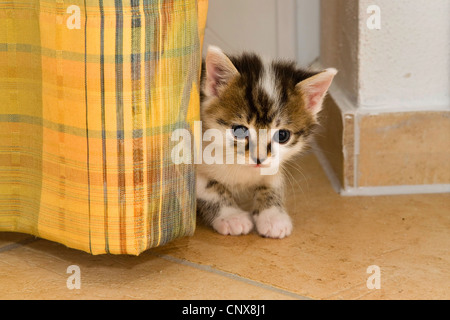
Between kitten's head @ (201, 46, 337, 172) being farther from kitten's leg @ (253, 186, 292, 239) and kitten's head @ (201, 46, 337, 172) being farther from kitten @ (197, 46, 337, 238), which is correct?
kitten's leg @ (253, 186, 292, 239)

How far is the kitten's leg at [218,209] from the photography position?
1911 millimetres

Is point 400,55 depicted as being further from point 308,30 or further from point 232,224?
point 232,224

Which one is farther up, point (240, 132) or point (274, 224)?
point (240, 132)

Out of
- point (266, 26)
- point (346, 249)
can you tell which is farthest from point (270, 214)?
point (266, 26)

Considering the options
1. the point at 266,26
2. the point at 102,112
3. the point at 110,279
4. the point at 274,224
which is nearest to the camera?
the point at 102,112

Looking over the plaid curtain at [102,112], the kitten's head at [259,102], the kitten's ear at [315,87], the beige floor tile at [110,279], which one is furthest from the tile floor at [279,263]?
the kitten's ear at [315,87]

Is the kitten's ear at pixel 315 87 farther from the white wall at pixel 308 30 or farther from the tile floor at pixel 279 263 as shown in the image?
the white wall at pixel 308 30

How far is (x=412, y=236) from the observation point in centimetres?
185

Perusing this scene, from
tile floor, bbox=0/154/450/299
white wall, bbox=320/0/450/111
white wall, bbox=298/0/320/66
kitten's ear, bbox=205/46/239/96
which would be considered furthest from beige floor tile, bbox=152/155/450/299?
white wall, bbox=298/0/320/66

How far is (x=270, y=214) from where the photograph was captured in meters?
1.92

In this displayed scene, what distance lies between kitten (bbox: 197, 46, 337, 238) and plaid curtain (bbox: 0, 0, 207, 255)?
0.21m

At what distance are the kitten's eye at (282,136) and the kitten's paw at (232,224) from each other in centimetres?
27

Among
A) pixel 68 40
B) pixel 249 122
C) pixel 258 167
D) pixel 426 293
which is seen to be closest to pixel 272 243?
pixel 258 167

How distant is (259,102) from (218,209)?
0.37m
